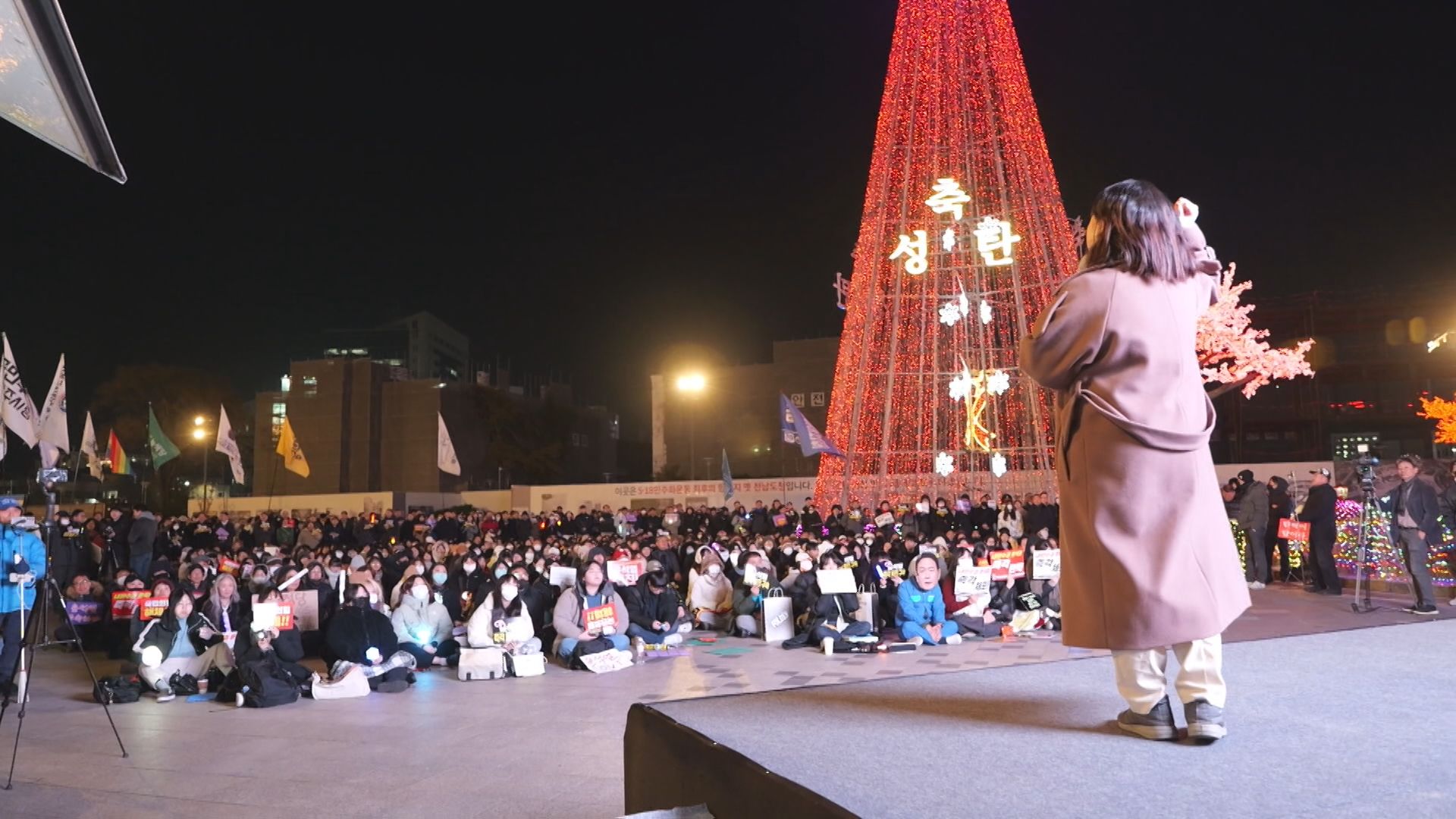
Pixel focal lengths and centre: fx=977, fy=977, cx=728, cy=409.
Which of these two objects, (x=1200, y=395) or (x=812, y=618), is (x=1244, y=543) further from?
(x=1200, y=395)

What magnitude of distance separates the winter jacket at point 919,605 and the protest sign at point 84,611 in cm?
980

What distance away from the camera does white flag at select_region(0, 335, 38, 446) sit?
17.4 m

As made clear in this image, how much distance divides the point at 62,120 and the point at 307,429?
133 feet

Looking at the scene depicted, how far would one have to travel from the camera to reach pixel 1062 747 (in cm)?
282

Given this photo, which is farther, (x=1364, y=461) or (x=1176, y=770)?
(x=1364, y=461)

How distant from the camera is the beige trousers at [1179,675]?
9.28 feet

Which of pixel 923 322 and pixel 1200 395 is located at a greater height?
pixel 923 322

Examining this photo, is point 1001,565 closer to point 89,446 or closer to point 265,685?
point 265,685

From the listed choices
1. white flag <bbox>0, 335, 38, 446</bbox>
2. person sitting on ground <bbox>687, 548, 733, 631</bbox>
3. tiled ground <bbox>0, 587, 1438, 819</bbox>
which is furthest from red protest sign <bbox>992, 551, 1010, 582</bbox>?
white flag <bbox>0, 335, 38, 446</bbox>

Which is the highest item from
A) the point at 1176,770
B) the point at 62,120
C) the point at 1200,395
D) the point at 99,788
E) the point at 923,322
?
the point at 923,322

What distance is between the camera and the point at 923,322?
1947 cm

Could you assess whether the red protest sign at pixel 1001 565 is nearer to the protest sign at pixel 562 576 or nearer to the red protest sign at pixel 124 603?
the protest sign at pixel 562 576

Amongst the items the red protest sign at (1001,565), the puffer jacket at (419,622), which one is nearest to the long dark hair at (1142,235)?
the puffer jacket at (419,622)

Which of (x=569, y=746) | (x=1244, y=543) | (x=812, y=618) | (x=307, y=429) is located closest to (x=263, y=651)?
(x=569, y=746)
